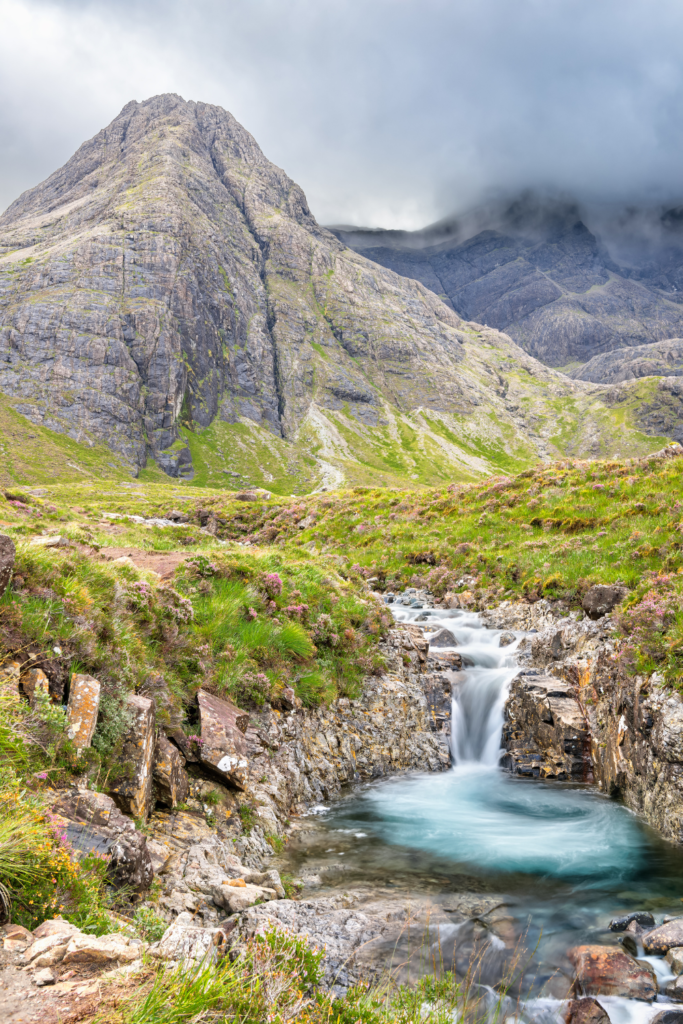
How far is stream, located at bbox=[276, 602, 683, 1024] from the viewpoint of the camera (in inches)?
305

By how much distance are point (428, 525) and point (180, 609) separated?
2328 centimetres

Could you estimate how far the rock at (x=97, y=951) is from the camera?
4.20m

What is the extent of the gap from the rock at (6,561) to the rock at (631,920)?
1088 cm

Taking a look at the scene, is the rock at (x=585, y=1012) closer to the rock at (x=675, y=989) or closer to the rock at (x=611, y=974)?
the rock at (x=611, y=974)

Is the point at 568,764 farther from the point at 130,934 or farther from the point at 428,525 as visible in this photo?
the point at 428,525

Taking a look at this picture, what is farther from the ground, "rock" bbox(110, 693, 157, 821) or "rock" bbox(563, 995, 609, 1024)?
"rock" bbox(110, 693, 157, 821)

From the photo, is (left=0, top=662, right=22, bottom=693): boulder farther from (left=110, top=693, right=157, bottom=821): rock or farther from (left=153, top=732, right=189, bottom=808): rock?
(left=153, top=732, right=189, bottom=808): rock

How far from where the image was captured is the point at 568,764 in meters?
14.4

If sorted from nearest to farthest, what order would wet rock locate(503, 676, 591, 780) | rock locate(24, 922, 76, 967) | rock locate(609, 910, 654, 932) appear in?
1. rock locate(24, 922, 76, 967)
2. rock locate(609, 910, 654, 932)
3. wet rock locate(503, 676, 591, 780)

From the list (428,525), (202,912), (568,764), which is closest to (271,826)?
(202,912)

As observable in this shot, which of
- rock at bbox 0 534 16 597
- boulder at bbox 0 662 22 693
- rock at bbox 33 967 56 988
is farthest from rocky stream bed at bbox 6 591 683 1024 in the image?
rock at bbox 0 534 16 597

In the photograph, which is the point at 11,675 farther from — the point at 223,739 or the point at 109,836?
the point at 223,739

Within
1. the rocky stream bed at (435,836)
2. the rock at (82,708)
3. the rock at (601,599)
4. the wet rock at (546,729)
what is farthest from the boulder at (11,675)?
the rock at (601,599)

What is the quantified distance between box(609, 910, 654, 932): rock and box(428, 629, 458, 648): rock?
1206cm
